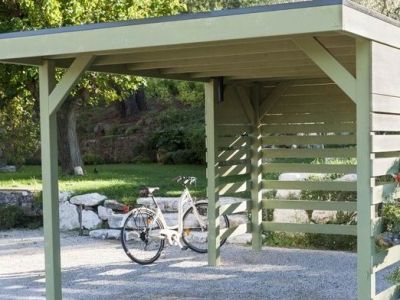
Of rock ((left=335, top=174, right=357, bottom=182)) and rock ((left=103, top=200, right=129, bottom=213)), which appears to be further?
rock ((left=103, top=200, right=129, bottom=213))

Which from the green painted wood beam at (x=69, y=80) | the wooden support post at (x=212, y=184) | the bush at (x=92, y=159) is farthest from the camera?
the bush at (x=92, y=159)

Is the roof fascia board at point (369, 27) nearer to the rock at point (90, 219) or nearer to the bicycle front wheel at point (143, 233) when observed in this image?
the bicycle front wheel at point (143, 233)

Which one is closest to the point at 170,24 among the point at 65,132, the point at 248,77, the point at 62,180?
the point at 248,77

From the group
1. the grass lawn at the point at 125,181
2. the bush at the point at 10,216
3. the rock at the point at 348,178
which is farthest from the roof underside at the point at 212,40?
the bush at the point at 10,216

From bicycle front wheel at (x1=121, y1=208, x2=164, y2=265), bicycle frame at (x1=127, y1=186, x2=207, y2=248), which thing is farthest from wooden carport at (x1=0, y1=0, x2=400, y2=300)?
bicycle front wheel at (x1=121, y1=208, x2=164, y2=265)

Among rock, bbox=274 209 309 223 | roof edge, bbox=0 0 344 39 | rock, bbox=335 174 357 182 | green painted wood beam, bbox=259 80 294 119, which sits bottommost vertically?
rock, bbox=274 209 309 223

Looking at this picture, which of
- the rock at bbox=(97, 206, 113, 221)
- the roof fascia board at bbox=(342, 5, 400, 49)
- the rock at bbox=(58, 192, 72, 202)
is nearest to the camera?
the roof fascia board at bbox=(342, 5, 400, 49)

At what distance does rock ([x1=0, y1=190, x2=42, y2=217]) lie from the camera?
11.0 m

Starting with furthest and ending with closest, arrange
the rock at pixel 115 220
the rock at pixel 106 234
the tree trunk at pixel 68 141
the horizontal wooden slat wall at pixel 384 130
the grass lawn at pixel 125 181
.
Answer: the tree trunk at pixel 68 141 → the grass lawn at pixel 125 181 → the rock at pixel 115 220 → the rock at pixel 106 234 → the horizontal wooden slat wall at pixel 384 130

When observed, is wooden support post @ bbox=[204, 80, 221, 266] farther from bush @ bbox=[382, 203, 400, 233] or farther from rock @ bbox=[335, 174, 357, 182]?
bush @ bbox=[382, 203, 400, 233]

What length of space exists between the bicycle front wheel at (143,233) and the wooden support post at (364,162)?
11.7 feet

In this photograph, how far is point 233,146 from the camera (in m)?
8.02

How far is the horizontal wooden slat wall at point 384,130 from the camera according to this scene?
4562 millimetres

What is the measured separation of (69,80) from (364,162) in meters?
2.50
